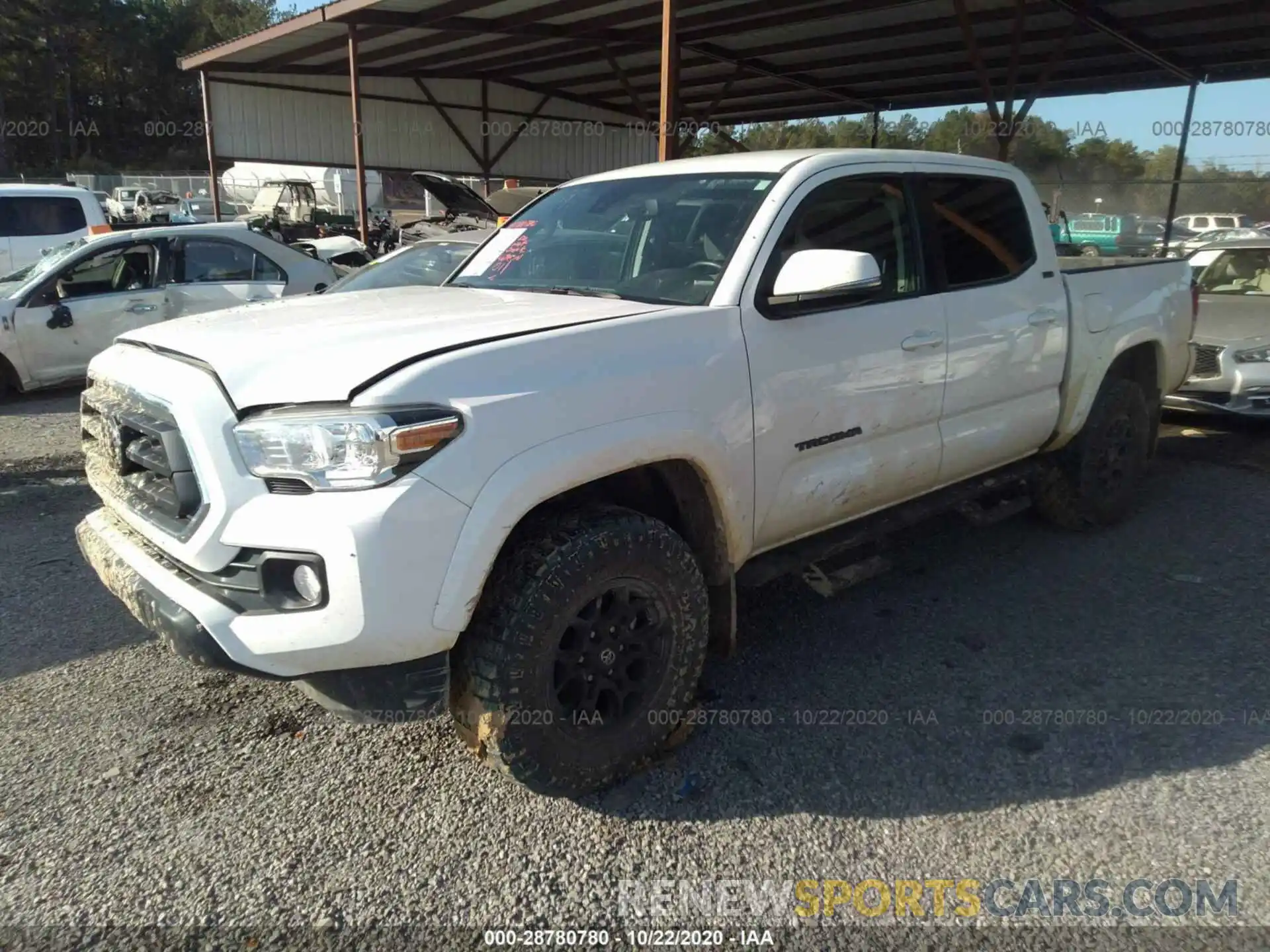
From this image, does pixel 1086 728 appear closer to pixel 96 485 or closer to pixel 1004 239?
pixel 1004 239

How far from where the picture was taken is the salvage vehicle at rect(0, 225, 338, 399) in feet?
26.5

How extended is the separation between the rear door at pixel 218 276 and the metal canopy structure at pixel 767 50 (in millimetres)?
4244

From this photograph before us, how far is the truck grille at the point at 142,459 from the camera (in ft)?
8.07

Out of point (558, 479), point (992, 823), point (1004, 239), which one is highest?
point (1004, 239)

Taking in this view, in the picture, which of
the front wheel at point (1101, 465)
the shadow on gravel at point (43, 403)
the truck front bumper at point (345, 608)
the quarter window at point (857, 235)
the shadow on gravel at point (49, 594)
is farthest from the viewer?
the shadow on gravel at point (43, 403)

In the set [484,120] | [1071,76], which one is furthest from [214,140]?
[1071,76]

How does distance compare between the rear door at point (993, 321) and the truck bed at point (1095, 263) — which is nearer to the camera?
the rear door at point (993, 321)

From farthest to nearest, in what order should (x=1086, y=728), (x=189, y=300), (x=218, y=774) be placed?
(x=189, y=300) → (x=1086, y=728) → (x=218, y=774)

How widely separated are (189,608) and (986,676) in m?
2.86

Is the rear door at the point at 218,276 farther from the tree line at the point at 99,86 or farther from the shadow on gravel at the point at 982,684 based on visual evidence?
the tree line at the point at 99,86

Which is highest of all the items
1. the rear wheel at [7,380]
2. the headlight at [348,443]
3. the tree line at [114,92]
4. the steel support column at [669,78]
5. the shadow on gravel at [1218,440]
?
the tree line at [114,92]

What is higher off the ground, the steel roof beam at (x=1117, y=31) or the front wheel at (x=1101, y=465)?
the steel roof beam at (x=1117, y=31)

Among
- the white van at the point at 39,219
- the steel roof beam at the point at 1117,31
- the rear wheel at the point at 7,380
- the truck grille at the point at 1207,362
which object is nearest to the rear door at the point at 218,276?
the rear wheel at the point at 7,380

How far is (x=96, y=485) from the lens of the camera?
3.07 meters
